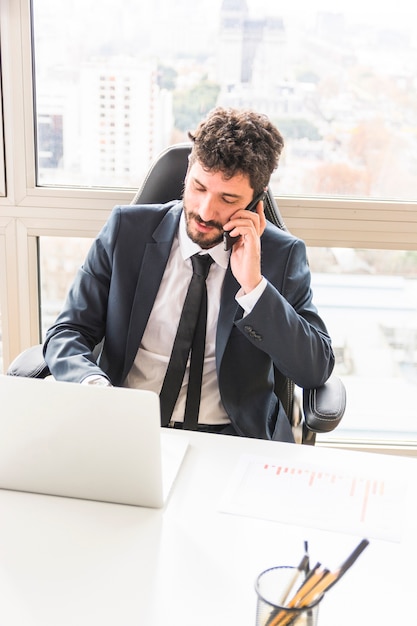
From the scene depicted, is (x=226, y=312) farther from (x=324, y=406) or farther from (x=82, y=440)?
(x=82, y=440)

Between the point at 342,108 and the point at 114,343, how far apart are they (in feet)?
3.56

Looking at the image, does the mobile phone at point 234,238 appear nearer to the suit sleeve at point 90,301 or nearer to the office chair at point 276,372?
the office chair at point 276,372

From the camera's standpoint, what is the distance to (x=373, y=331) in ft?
8.20

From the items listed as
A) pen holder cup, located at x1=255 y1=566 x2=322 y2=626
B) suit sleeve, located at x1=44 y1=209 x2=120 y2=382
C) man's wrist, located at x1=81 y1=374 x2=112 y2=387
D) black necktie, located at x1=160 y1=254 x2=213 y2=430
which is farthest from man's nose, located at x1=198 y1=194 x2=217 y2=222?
pen holder cup, located at x1=255 y1=566 x2=322 y2=626

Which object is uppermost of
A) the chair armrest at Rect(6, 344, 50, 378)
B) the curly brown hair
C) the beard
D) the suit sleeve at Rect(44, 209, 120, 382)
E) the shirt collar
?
the curly brown hair

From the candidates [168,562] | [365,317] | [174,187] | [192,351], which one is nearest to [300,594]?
[168,562]

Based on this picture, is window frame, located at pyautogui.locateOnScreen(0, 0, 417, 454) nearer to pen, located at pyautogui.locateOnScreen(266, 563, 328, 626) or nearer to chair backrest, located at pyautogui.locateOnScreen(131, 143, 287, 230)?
chair backrest, located at pyautogui.locateOnScreen(131, 143, 287, 230)

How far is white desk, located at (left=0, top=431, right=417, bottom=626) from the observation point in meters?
0.91

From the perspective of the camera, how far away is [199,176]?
5.27 feet

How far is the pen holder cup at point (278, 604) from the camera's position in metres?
0.77

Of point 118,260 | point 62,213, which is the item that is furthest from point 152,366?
point 62,213

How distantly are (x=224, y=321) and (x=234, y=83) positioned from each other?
0.91m

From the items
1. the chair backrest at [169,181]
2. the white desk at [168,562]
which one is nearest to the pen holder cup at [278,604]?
the white desk at [168,562]

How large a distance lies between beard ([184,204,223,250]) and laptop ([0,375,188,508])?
690 millimetres
